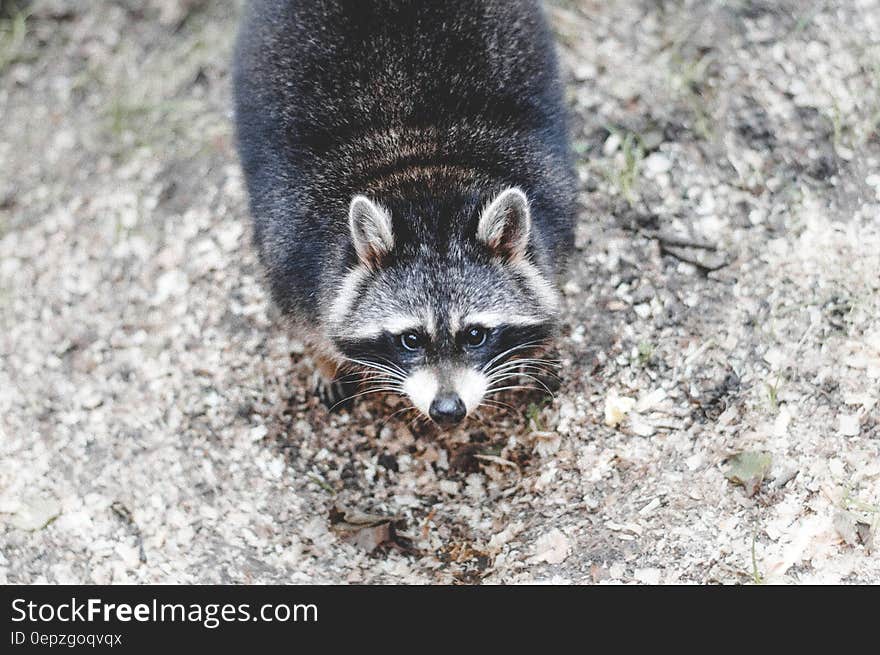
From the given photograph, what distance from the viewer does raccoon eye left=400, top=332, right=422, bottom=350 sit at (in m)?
3.76

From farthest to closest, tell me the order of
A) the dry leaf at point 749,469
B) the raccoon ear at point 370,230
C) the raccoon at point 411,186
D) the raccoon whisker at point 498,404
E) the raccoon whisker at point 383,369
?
the raccoon whisker at point 498,404, the dry leaf at point 749,469, the raccoon whisker at point 383,369, the raccoon at point 411,186, the raccoon ear at point 370,230

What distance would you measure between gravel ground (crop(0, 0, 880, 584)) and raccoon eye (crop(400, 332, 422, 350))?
75 cm

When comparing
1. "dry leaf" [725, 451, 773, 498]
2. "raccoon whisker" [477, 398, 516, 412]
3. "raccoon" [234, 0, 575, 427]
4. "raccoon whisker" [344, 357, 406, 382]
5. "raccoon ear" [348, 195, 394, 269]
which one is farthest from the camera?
"raccoon whisker" [477, 398, 516, 412]

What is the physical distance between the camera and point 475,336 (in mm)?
3773

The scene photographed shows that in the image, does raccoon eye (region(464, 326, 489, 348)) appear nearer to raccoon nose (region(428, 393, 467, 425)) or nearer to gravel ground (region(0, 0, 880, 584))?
raccoon nose (region(428, 393, 467, 425))

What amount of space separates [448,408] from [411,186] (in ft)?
2.79

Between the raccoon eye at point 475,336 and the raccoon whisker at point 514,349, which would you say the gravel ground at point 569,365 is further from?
the raccoon eye at point 475,336

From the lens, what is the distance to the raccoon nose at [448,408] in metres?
3.66

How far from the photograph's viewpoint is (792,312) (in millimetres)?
4379

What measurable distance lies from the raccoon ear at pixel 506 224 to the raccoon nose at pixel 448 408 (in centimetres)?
55

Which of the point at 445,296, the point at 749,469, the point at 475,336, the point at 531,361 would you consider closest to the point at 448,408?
the point at 475,336

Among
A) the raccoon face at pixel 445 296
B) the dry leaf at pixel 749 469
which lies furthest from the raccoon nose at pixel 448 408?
the dry leaf at pixel 749 469

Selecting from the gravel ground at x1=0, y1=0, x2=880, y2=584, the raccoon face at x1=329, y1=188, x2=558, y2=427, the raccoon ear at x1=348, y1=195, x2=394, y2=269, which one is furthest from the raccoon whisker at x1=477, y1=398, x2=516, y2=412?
the raccoon ear at x1=348, y1=195, x2=394, y2=269
